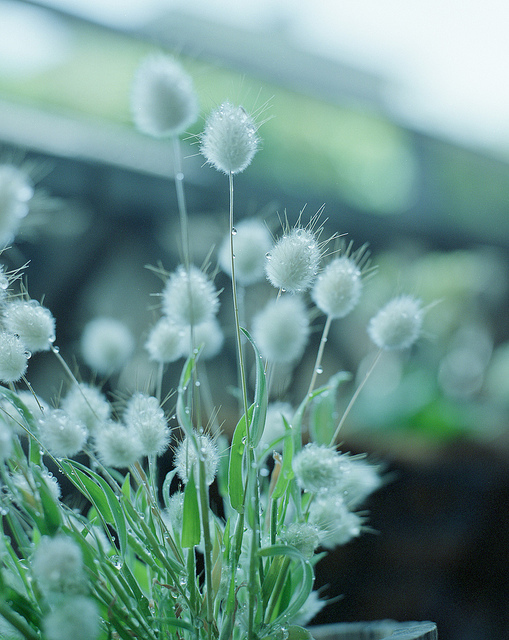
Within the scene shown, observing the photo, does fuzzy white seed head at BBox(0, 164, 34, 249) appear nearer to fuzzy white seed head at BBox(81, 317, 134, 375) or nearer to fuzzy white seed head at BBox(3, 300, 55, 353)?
fuzzy white seed head at BBox(3, 300, 55, 353)

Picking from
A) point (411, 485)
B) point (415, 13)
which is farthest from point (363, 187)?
point (411, 485)

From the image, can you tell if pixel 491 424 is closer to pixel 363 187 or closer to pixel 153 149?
pixel 363 187

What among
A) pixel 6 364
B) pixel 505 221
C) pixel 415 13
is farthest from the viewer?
pixel 505 221

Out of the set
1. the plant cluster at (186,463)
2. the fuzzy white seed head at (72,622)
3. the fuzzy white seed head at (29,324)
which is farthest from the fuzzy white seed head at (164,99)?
the fuzzy white seed head at (72,622)

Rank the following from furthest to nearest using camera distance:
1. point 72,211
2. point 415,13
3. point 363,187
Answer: point 363,187 → point 415,13 → point 72,211

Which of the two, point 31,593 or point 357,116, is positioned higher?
point 357,116

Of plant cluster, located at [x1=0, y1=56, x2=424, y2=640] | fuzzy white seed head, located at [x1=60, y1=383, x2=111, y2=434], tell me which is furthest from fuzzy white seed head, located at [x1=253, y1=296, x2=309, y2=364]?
fuzzy white seed head, located at [x1=60, y1=383, x2=111, y2=434]

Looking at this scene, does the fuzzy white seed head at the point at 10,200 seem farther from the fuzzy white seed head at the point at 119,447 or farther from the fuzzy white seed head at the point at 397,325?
the fuzzy white seed head at the point at 397,325
